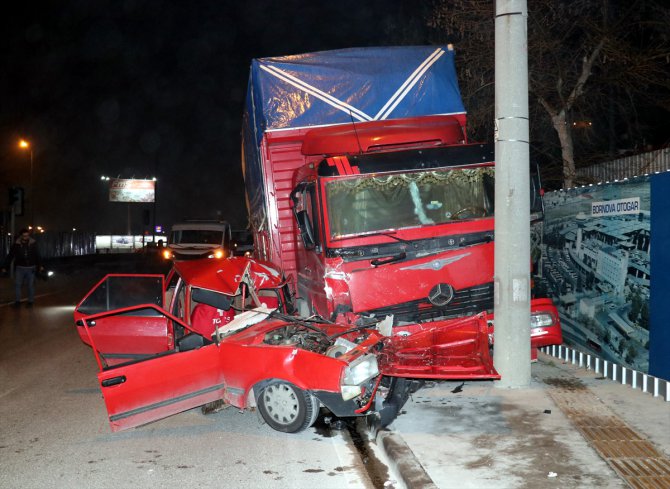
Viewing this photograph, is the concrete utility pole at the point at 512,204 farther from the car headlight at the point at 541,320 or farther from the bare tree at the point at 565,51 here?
the bare tree at the point at 565,51

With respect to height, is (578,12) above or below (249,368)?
above

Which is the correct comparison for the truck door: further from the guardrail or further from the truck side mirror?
the guardrail

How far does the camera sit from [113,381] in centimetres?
606

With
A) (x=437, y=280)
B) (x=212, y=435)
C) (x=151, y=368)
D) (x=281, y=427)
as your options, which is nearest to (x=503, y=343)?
(x=437, y=280)

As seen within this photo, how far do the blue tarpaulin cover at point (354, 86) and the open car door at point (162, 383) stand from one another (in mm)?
4453

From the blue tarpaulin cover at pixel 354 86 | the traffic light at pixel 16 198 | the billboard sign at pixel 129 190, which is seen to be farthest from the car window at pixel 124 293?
the billboard sign at pixel 129 190

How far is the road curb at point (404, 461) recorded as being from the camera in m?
4.89

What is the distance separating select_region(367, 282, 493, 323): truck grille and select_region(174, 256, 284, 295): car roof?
1638mm

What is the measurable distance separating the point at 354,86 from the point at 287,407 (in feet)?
18.1

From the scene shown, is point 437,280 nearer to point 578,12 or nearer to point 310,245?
point 310,245

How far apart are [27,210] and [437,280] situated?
202 ft

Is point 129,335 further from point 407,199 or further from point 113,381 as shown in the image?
point 407,199

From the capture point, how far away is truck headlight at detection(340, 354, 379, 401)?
19.2 ft

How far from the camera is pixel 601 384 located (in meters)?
7.98
